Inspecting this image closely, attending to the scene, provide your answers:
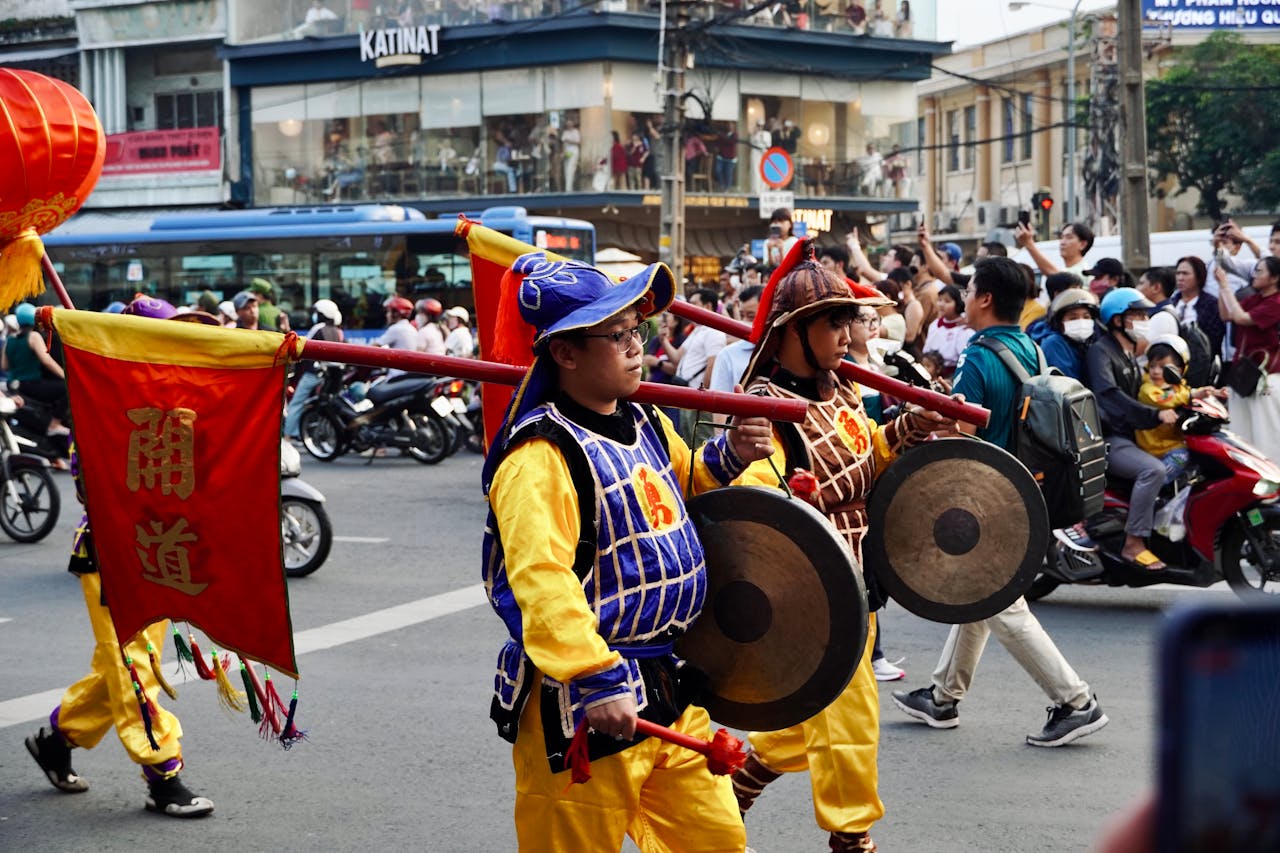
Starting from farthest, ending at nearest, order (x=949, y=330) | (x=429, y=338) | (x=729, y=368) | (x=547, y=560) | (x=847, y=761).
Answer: (x=429, y=338) < (x=949, y=330) < (x=729, y=368) < (x=847, y=761) < (x=547, y=560)

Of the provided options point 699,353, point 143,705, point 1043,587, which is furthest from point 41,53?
point 143,705

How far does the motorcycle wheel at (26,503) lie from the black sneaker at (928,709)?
7.44 metres

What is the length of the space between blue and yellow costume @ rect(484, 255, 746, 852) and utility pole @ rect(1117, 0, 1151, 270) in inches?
427

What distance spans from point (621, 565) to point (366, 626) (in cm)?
541

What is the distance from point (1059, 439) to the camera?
6363mm

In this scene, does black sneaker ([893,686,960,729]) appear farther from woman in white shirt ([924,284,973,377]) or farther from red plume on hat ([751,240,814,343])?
woman in white shirt ([924,284,973,377])

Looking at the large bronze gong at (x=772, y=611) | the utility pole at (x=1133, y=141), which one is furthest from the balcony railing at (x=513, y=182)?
the large bronze gong at (x=772, y=611)

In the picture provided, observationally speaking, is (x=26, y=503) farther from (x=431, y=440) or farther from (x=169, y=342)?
(x=169, y=342)

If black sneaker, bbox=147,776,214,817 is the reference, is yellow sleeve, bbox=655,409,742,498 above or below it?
above

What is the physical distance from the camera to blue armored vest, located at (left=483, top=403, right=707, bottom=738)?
3238 mm

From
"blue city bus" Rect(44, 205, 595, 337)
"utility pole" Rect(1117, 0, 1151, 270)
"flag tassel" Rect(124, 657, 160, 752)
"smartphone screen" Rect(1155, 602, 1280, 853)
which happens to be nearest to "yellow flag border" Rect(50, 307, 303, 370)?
"flag tassel" Rect(124, 657, 160, 752)

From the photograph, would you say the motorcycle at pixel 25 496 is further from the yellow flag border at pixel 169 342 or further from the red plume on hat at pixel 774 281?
the red plume on hat at pixel 774 281

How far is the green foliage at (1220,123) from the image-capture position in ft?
150

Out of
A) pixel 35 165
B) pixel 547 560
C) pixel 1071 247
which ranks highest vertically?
pixel 35 165
